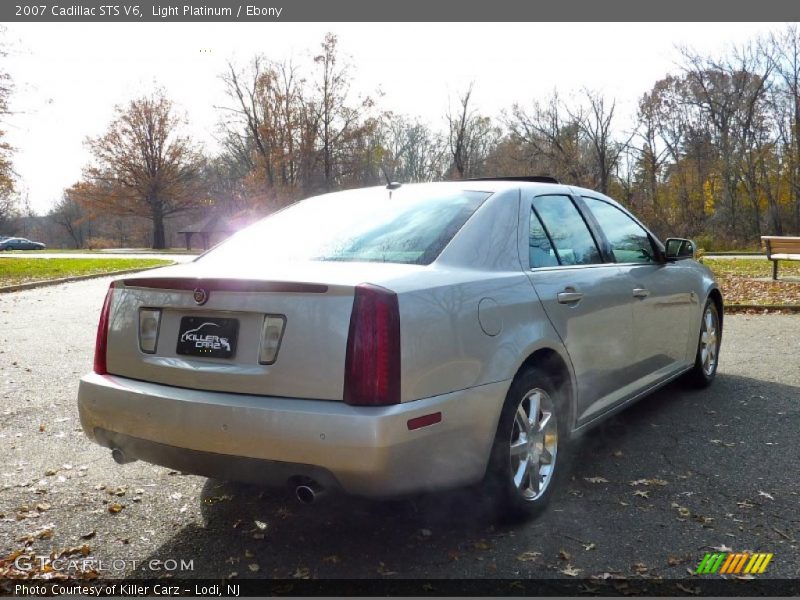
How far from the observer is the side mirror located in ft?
16.6

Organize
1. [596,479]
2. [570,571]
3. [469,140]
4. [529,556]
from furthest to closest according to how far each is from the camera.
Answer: [469,140] → [596,479] → [529,556] → [570,571]

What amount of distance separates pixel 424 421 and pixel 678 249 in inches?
132

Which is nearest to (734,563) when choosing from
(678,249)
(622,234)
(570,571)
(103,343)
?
(570,571)

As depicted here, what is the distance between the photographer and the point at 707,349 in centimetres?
589

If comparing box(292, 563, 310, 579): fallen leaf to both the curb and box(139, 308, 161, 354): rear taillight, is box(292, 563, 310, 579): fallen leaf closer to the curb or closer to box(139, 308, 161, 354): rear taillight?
box(139, 308, 161, 354): rear taillight

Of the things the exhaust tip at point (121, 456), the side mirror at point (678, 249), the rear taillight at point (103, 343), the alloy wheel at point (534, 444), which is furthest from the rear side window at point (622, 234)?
the exhaust tip at point (121, 456)

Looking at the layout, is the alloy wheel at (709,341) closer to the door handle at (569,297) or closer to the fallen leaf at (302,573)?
the door handle at (569,297)

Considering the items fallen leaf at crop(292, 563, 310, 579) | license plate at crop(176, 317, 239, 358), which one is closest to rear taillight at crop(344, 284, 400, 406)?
license plate at crop(176, 317, 239, 358)

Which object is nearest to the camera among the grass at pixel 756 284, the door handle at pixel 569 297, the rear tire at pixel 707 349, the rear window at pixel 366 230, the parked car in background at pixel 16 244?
the rear window at pixel 366 230

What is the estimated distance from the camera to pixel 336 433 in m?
2.55

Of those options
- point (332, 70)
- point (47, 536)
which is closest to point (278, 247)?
point (47, 536)

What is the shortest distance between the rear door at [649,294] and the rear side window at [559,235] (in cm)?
25

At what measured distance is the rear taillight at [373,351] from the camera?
260 cm

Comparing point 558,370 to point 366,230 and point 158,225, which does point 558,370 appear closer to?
point 366,230
